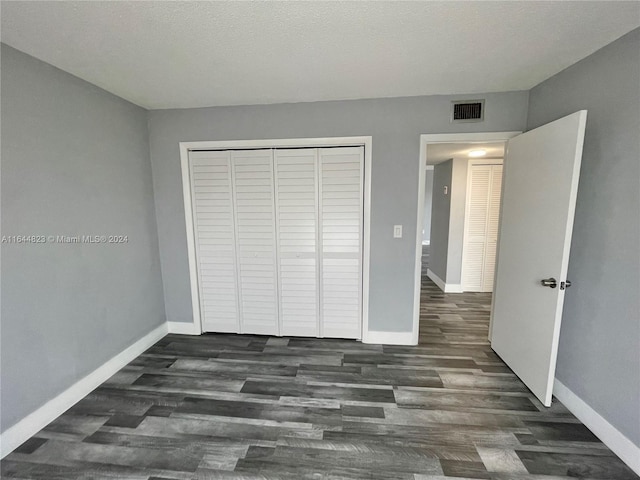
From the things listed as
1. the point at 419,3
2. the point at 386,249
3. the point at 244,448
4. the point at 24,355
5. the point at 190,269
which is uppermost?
the point at 419,3

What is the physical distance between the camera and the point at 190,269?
9.58 feet

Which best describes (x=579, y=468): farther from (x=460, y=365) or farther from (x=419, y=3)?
(x=419, y=3)

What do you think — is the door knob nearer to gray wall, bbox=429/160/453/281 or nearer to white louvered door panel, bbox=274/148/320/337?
white louvered door panel, bbox=274/148/320/337

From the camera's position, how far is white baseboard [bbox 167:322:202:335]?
3.02 m

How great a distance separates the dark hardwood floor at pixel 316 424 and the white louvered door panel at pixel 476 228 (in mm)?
1992

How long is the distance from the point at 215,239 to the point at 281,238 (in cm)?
70

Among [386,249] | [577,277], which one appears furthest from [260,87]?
[577,277]

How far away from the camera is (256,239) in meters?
2.82

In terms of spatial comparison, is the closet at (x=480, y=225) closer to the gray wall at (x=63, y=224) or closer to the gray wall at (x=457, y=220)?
the gray wall at (x=457, y=220)

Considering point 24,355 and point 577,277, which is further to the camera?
point 577,277

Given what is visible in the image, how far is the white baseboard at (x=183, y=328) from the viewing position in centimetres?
302

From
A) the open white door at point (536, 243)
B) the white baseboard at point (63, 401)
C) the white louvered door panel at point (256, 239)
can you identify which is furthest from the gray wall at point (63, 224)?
the open white door at point (536, 243)

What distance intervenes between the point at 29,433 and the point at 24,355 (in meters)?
0.50

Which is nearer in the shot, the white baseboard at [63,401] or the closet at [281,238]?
the white baseboard at [63,401]
